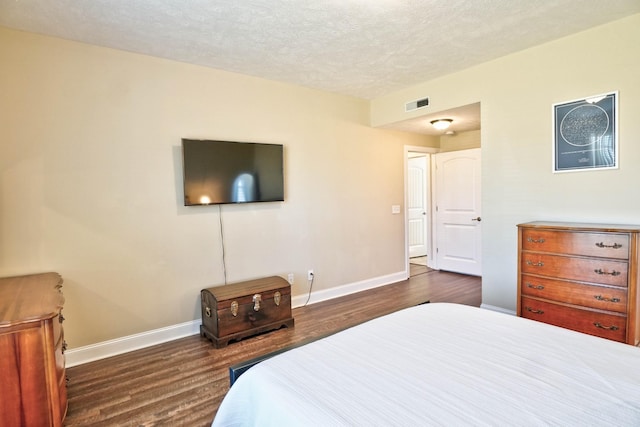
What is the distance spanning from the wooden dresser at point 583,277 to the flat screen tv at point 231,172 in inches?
96.1

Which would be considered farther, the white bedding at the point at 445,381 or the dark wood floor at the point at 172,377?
the dark wood floor at the point at 172,377

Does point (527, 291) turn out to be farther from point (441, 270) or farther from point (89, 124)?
point (89, 124)

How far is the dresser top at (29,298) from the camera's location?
1749 mm

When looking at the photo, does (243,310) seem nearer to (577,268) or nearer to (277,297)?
(277,297)

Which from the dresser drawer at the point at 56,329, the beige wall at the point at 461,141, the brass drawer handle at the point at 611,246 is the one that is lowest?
the dresser drawer at the point at 56,329

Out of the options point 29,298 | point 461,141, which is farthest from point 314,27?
point 461,141

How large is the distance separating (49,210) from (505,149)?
160 inches

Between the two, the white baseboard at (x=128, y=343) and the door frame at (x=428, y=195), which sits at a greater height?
the door frame at (x=428, y=195)

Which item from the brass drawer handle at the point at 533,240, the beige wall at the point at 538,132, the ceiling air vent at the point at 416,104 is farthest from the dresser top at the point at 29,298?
the ceiling air vent at the point at 416,104

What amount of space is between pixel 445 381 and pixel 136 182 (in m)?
2.90

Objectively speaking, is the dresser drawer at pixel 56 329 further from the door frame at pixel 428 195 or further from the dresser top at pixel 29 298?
the door frame at pixel 428 195

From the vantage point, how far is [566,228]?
2629 millimetres

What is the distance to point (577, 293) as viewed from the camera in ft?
8.62

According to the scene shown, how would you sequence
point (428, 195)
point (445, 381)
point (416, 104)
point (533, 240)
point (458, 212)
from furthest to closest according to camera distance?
point (428, 195), point (458, 212), point (416, 104), point (533, 240), point (445, 381)
